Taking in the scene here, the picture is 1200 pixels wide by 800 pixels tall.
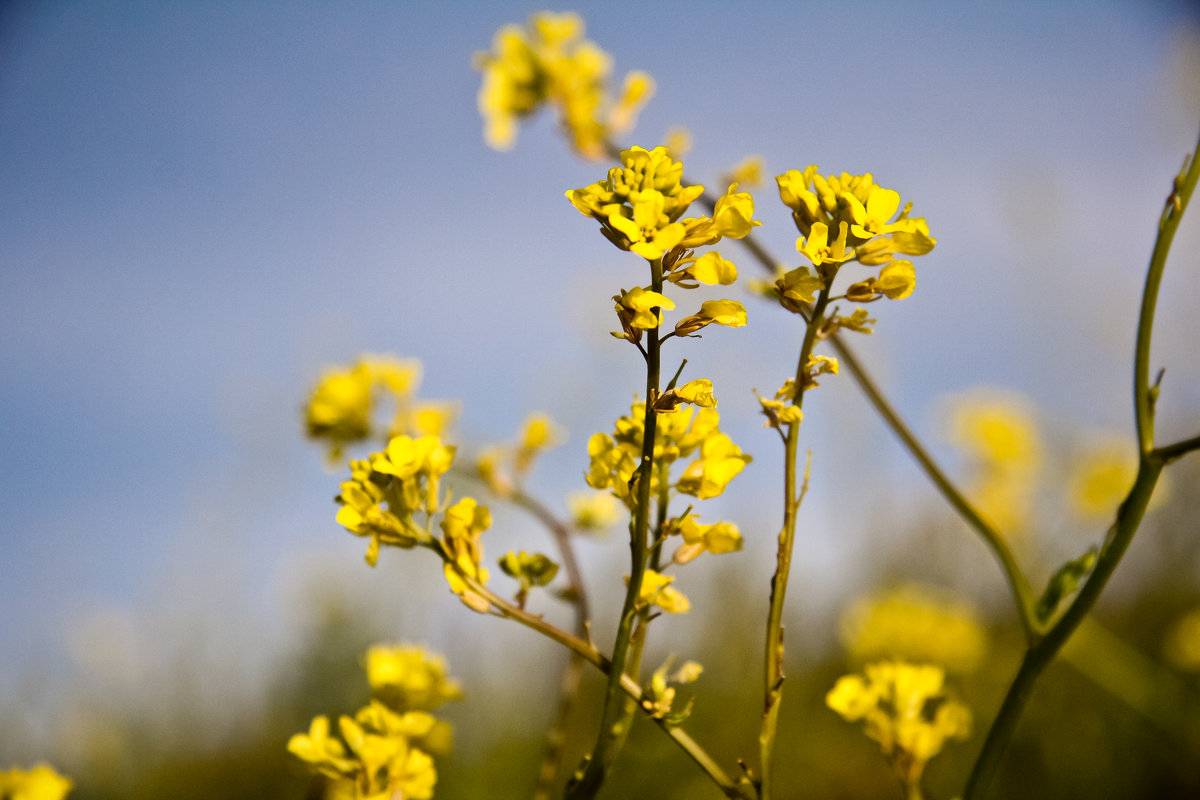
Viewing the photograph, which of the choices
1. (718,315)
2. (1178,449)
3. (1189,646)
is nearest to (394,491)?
(718,315)

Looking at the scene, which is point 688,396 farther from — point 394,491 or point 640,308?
point 394,491

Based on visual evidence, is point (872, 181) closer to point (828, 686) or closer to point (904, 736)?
point (904, 736)

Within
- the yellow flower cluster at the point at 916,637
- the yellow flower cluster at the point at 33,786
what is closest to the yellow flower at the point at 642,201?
the yellow flower cluster at the point at 33,786

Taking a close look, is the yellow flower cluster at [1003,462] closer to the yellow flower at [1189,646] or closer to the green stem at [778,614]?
the yellow flower at [1189,646]

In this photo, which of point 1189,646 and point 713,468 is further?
point 1189,646

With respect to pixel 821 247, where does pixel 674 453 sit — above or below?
below

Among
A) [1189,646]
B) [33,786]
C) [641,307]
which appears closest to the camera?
[641,307]
